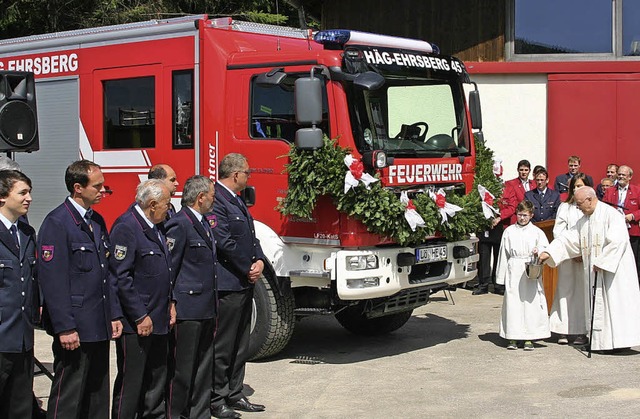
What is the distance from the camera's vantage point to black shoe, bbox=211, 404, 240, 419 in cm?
704

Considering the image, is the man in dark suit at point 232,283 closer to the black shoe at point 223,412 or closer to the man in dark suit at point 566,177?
the black shoe at point 223,412

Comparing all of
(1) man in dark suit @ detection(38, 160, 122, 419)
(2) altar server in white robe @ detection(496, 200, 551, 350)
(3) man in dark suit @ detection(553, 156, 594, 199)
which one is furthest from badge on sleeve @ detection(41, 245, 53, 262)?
(3) man in dark suit @ detection(553, 156, 594, 199)

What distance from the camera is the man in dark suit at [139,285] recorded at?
19.2 ft

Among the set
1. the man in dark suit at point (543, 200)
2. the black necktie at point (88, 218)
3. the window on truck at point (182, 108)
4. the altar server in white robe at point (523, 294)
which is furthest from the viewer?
the man in dark suit at point (543, 200)

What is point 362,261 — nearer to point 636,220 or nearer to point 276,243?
point 276,243

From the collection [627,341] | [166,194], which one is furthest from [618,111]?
[166,194]

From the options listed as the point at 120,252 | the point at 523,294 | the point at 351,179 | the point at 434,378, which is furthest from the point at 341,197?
the point at 120,252

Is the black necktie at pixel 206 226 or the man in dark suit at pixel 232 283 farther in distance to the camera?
the man in dark suit at pixel 232 283

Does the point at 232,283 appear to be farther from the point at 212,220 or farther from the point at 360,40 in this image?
the point at 360,40

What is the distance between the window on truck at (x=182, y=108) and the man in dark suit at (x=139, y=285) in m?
3.12

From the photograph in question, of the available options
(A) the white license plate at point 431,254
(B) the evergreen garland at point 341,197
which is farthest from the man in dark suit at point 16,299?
(A) the white license plate at point 431,254

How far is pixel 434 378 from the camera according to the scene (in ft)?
27.5

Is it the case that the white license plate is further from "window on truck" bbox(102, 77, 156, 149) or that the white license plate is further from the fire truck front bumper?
"window on truck" bbox(102, 77, 156, 149)

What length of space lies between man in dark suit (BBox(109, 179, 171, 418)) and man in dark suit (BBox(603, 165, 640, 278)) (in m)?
7.77
